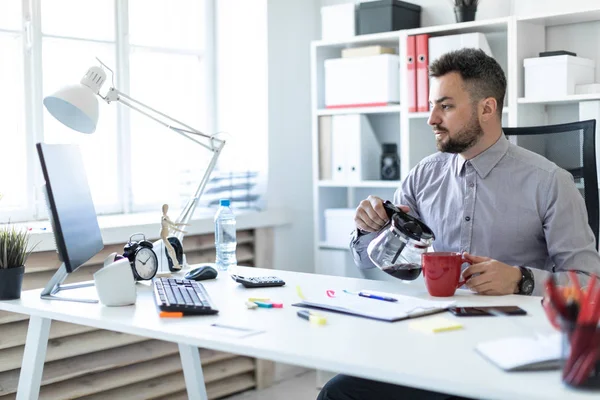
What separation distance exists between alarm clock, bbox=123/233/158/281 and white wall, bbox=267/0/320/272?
5.28 feet

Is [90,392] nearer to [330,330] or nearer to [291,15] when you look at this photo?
[330,330]

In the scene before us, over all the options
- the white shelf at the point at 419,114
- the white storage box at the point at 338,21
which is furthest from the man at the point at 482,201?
the white storage box at the point at 338,21

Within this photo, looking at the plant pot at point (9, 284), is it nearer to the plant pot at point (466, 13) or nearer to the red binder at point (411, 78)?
the red binder at point (411, 78)

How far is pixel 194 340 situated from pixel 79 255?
0.54m

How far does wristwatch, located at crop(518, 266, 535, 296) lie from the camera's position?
5.92 feet

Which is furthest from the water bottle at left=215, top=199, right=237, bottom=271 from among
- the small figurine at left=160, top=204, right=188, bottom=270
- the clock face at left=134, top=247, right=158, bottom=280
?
the clock face at left=134, top=247, right=158, bottom=280

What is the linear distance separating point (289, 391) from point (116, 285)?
6.31 feet

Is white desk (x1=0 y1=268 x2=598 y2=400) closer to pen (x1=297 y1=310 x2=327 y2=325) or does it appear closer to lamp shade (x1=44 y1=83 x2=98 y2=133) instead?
pen (x1=297 y1=310 x2=327 y2=325)

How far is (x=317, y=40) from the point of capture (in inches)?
152

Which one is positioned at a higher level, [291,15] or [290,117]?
[291,15]

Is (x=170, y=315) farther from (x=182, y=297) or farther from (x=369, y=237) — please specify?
(x=369, y=237)

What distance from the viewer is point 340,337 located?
1394 mm

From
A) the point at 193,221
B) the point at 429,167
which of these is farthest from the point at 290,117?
the point at 429,167

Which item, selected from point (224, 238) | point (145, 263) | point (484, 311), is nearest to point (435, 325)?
point (484, 311)
